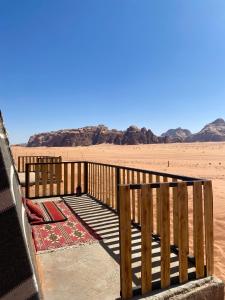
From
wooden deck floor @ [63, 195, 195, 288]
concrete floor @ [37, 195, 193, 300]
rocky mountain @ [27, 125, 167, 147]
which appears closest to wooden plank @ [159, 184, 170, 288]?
wooden deck floor @ [63, 195, 195, 288]

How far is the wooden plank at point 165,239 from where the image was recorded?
3.36 metres

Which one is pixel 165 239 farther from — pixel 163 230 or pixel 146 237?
pixel 146 237

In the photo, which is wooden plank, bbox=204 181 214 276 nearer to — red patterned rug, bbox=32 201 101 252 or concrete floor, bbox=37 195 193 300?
concrete floor, bbox=37 195 193 300

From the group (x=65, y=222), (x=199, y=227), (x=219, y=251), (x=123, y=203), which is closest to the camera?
(x=123, y=203)

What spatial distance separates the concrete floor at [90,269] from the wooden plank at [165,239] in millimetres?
281

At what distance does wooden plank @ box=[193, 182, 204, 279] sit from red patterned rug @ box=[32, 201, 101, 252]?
1989 mm

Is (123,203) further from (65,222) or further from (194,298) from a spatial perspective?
(65,222)

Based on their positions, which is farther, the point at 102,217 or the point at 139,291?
the point at 102,217

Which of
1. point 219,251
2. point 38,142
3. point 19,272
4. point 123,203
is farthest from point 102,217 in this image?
point 38,142

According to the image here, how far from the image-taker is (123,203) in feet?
10.3

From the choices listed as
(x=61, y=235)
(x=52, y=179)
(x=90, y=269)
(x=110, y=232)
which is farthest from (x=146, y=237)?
(x=52, y=179)

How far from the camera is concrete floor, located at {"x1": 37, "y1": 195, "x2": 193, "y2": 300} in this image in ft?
11.0

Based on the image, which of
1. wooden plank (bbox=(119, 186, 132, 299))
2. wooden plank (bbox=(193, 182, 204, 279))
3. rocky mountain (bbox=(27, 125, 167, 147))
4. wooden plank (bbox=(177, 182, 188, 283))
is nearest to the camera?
wooden plank (bbox=(119, 186, 132, 299))

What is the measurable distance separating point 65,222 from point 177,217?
128 inches
